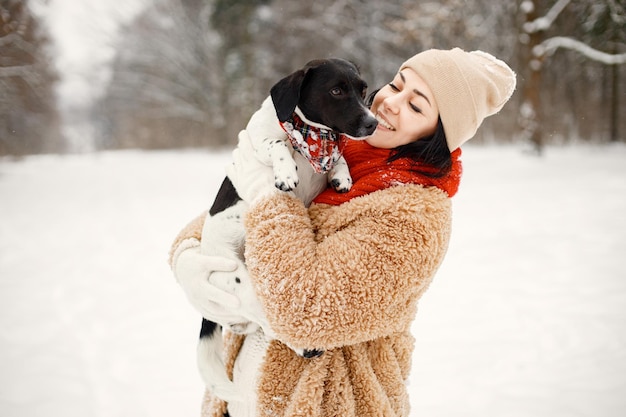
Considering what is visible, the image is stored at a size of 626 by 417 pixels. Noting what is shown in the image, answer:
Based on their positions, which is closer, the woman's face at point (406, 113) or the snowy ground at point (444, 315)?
the woman's face at point (406, 113)

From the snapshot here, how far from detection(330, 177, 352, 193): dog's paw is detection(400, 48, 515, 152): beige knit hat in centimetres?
35

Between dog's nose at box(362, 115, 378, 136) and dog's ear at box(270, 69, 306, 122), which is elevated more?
dog's ear at box(270, 69, 306, 122)

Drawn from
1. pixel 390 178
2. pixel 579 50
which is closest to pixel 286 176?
pixel 390 178

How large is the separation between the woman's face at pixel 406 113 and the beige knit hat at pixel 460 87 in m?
0.03

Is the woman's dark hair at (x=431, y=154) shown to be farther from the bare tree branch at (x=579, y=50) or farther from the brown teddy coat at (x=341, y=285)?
the bare tree branch at (x=579, y=50)

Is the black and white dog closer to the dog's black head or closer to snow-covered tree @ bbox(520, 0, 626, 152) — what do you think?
the dog's black head

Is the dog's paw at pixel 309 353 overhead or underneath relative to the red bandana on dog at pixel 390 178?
underneath

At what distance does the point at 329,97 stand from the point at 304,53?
1788 centimetres

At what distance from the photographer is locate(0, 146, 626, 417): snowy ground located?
9.30 ft

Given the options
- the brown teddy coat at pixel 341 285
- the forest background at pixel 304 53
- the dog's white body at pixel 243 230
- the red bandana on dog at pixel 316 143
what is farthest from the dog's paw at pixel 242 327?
the forest background at pixel 304 53

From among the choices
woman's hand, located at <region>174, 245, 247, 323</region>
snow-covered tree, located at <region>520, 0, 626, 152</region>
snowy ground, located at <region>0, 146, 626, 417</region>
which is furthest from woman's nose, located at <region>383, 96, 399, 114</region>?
snow-covered tree, located at <region>520, 0, 626, 152</region>

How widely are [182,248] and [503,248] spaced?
479 centimetres

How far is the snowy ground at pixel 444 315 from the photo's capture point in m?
2.83

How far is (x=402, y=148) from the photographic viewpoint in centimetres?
141
